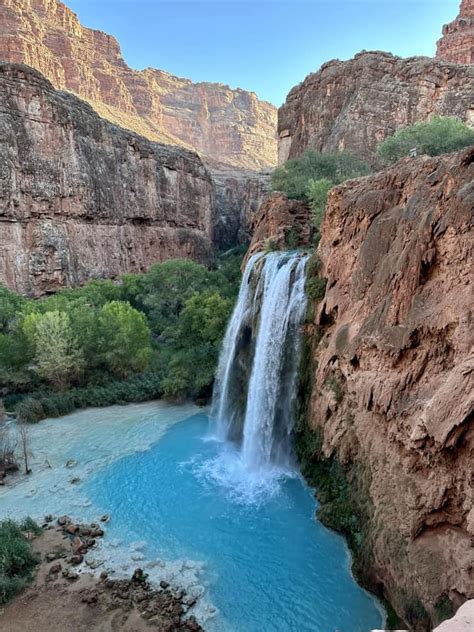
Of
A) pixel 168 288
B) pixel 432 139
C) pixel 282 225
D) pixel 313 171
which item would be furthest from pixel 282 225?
pixel 168 288

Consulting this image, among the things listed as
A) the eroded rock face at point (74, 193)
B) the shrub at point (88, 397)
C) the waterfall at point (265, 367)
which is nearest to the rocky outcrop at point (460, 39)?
the eroded rock face at point (74, 193)

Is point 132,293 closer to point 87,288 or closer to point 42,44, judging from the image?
point 87,288

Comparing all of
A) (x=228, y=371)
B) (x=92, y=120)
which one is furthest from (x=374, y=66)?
(x=228, y=371)

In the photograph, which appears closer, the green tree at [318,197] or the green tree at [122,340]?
the green tree at [122,340]

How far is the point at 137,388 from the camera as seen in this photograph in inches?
755

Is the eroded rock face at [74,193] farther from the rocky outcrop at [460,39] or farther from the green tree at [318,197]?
the rocky outcrop at [460,39]

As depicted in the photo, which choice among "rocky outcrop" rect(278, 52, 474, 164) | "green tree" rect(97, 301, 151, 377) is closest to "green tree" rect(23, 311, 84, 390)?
"green tree" rect(97, 301, 151, 377)

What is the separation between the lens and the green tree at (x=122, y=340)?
19.2 metres

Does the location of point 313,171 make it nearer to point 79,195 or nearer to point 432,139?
point 432,139

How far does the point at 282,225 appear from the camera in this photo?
848 inches

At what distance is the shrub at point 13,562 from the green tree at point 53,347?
30.0 feet

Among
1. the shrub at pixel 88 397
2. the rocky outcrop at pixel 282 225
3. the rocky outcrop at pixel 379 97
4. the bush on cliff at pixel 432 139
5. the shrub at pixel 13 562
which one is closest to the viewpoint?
the shrub at pixel 13 562

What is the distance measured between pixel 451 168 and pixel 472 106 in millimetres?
22926

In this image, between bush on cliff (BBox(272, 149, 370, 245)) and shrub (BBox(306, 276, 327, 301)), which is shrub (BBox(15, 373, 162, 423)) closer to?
shrub (BBox(306, 276, 327, 301))
